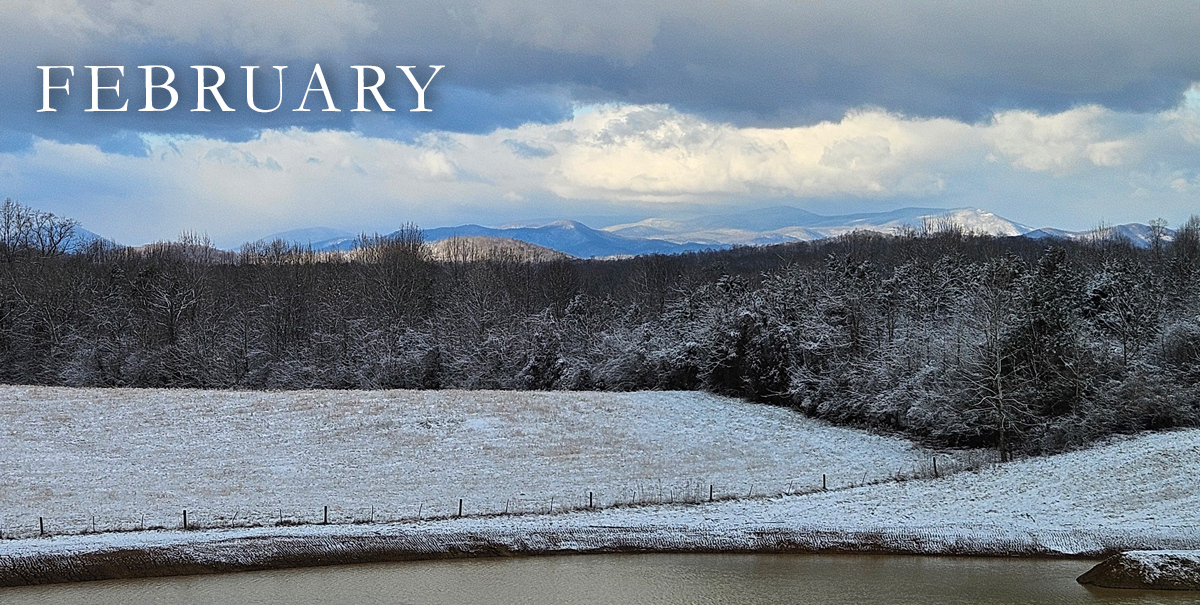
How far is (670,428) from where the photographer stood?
149 ft

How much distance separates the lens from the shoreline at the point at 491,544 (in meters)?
22.3

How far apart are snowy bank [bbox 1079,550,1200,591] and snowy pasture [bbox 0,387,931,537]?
1213 centimetres

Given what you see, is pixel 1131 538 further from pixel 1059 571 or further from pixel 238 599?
pixel 238 599

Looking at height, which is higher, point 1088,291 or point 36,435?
point 1088,291

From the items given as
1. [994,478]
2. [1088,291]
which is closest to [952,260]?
[1088,291]

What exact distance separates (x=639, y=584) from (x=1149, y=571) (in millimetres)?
10996

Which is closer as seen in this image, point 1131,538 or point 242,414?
point 1131,538

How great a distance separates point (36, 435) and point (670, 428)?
26.6 meters

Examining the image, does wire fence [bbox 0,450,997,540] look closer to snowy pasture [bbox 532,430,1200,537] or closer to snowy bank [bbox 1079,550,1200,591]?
snowy pasture [bbox 532,430,1200,537]

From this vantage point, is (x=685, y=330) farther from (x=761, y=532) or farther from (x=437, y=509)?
(x=761, y=532)

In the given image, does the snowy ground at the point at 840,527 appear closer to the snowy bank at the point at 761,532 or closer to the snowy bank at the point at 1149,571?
the snowy bank at the point at 761,532

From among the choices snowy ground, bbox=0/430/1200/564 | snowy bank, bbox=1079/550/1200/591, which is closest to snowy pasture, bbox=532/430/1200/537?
snowy ground, bbox=0/430/1200/564

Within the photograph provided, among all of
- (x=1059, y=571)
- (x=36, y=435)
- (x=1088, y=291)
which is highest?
(x=1088, y=291)

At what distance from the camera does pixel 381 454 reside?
38219 mm
